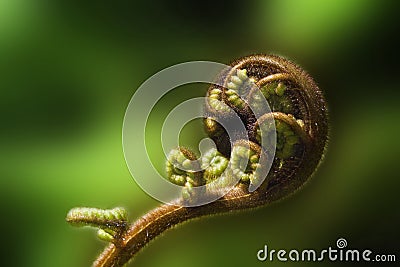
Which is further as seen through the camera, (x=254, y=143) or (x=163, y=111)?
(x=163, y=111)

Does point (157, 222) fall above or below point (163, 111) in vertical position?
below

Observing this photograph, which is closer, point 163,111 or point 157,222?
point 157,222

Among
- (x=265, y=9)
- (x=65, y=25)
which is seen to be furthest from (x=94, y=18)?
(x=265, y=9)

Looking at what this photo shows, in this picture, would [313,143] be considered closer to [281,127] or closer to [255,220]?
[281,127]

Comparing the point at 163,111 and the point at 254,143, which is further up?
the point at 163,111

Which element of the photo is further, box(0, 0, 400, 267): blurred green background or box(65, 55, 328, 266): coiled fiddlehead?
box(0, 0, 400, 267): blurred green background
